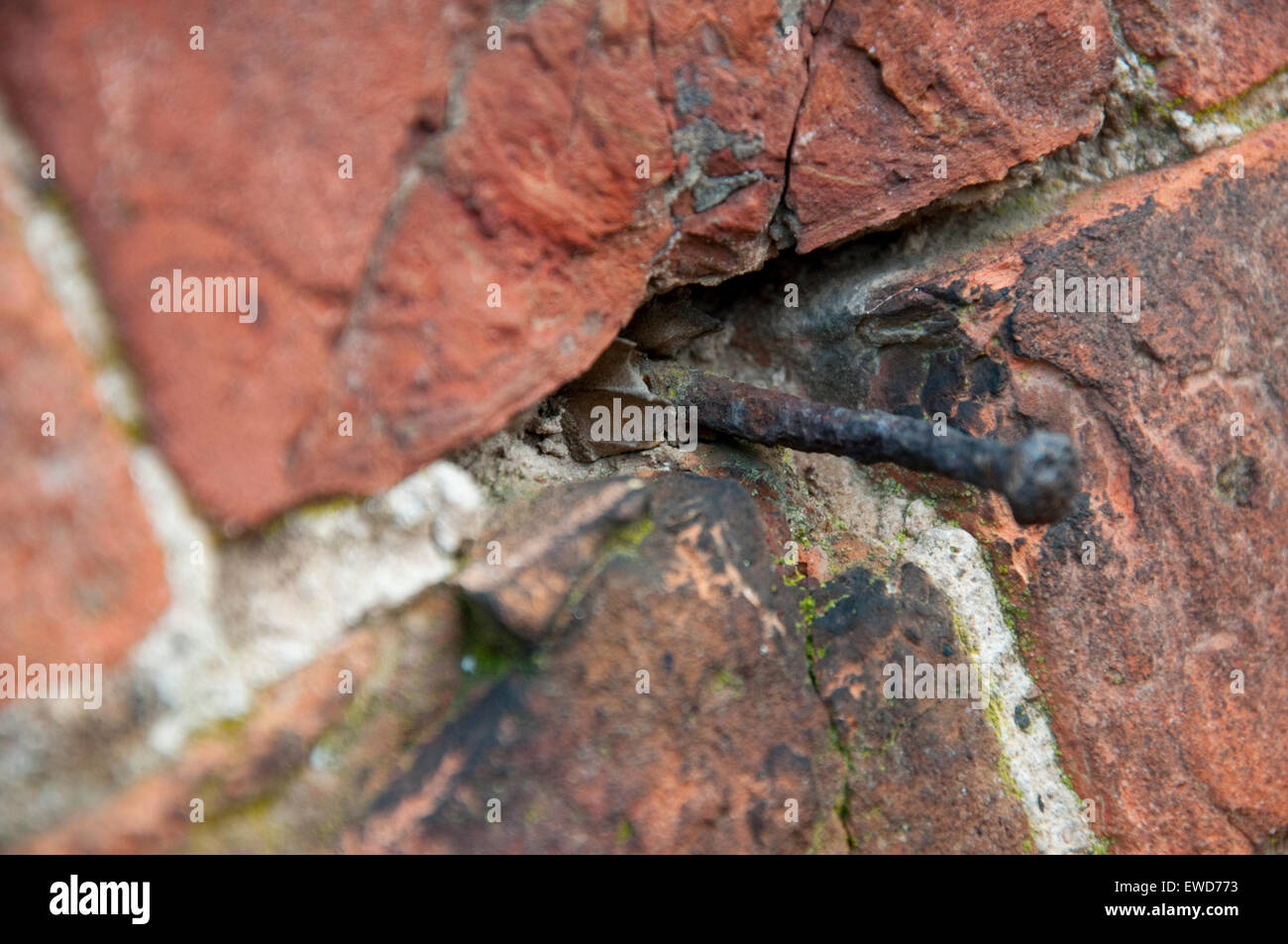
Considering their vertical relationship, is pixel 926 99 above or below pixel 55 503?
above

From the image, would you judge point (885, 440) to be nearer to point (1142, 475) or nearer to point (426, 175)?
point (1142, 475)

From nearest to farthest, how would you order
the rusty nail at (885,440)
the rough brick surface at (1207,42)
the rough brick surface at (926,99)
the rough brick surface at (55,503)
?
the rough brick surface at (55,503)
the rusty nail at (885,440)
the rough brick surface at (926,99)
the rough brick surface at (1207,42)

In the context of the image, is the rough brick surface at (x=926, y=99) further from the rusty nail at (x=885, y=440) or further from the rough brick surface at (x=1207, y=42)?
the rusty nail at (x=885, y=440)

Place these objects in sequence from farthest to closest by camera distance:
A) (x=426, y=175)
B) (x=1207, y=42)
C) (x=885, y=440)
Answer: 1. (x=1207, y=42)
2. (x=885, y=440)
3. (x=426, y=175)

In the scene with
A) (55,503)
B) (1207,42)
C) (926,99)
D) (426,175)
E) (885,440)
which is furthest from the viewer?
(1207,42)

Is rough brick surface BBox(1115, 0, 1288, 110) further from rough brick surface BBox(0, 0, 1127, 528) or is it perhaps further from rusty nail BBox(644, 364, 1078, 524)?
rusty nail BBox(644, 364, 1078, 524)

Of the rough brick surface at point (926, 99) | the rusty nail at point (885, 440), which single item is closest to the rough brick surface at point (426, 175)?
the rough brick surface at point (926, 99)

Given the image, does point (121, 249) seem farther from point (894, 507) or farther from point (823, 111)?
point (894, 507)

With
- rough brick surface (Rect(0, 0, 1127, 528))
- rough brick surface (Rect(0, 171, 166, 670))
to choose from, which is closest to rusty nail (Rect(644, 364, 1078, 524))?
A: rough brick surface (Rect(0, 0, 1127, 528))

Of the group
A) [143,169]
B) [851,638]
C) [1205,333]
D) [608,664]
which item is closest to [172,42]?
[143,169]

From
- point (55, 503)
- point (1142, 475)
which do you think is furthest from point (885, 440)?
point (55, 503)
